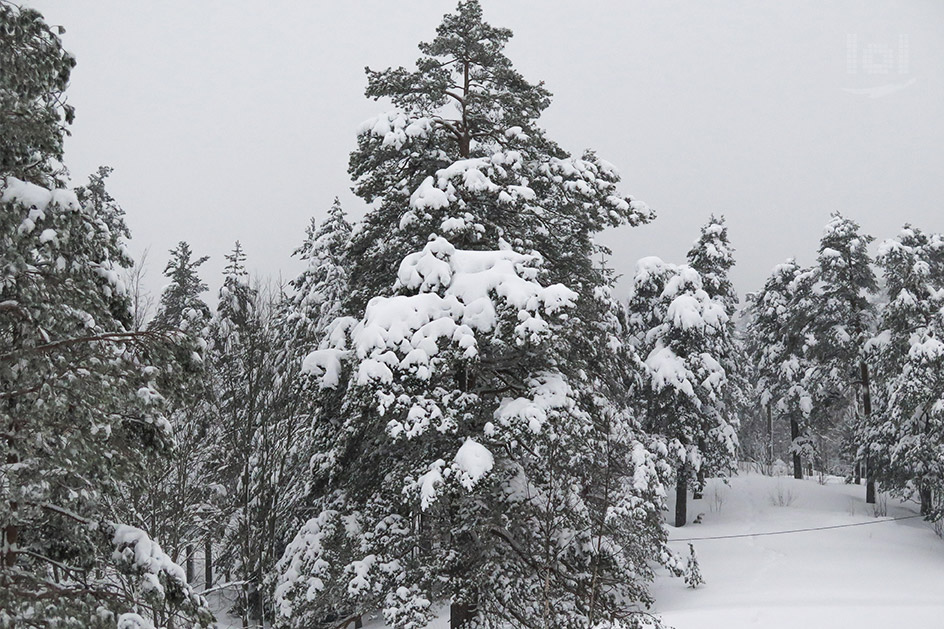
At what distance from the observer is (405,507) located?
10.8m

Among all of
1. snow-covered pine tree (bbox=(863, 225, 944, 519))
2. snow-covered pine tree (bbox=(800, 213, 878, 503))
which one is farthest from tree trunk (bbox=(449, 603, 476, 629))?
snow-covered pine tree (bbox=(800, 213, 878, 503))

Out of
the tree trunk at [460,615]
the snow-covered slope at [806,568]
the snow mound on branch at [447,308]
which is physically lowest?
the snow-covered slope at [806,568]

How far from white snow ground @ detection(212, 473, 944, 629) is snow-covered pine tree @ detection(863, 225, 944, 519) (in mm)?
2235

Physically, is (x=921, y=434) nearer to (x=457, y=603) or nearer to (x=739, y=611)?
(x=739, y=611)

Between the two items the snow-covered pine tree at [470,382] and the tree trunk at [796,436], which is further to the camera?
the tree trunk at [796,436]

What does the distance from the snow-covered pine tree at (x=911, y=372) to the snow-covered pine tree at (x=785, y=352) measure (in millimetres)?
4893

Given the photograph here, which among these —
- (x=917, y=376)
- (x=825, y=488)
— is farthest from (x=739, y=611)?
(x=825, y=488)

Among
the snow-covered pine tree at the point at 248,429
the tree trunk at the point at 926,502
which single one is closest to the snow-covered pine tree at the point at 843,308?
the tree trunk at the point at 926,502

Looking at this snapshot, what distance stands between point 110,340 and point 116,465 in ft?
3.66

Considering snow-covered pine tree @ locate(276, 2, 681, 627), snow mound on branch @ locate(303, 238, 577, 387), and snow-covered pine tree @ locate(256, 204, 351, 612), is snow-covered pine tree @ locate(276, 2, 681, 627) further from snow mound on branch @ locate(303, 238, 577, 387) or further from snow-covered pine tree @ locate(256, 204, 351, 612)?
snow-covered pine tree @ locate(256, 204, 351, 612)

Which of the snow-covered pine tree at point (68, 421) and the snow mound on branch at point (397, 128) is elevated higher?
the snow mound on branch at point (397, 128)

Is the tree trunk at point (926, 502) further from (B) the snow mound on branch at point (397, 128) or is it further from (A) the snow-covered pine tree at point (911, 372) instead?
(B) the snow mound on branch at point (397, 128)

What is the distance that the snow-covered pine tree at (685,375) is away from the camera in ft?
74.8

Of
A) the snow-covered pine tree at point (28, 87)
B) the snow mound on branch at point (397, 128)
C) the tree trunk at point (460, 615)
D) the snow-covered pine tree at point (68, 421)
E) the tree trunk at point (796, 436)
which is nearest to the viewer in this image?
the snow-covered pine tree at point (68, 421)
